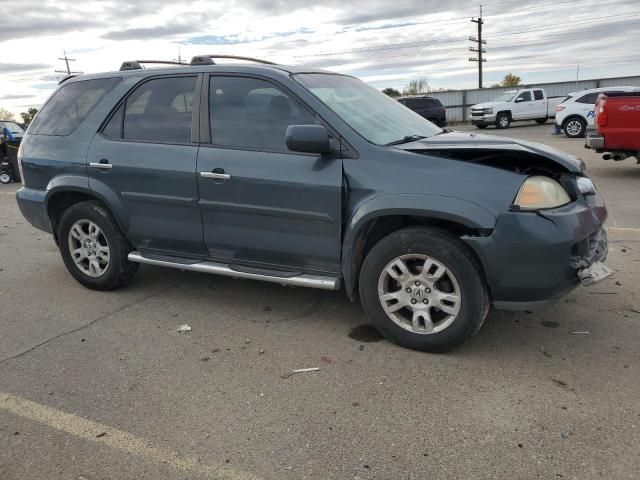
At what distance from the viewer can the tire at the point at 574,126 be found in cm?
2009

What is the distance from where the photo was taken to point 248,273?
4.10m

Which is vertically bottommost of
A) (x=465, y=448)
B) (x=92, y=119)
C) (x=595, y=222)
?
(x=465, y=448)

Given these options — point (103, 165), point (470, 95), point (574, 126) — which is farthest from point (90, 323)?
point (470, 95)

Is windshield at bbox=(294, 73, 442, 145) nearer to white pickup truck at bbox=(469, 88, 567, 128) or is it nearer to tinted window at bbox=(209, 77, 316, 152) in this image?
tinted window at bbox=(209, 77, 316, 152)

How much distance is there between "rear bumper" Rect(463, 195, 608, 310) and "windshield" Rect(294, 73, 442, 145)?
1.03 metres

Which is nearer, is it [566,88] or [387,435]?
[387,435]

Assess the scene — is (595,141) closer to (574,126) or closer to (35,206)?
(35,206)

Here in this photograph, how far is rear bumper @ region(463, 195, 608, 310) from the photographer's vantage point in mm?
3225

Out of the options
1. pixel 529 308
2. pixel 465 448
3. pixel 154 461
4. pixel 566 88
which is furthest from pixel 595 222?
pixel 566 88

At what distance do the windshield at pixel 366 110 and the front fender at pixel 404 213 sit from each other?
19.4 inches

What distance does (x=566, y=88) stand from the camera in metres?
34.3

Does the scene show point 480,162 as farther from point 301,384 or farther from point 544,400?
point 301,384

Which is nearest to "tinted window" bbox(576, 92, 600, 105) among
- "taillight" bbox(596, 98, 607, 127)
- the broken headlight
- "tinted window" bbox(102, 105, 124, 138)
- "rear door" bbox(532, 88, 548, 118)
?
"rear door" bbox(532, 88, 548, 118)

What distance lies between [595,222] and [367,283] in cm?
149
